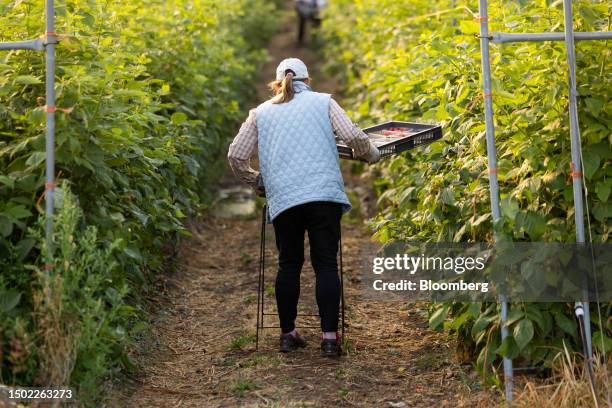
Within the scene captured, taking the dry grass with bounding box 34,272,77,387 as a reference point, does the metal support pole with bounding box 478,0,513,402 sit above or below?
above

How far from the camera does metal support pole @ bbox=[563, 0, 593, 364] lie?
4.51 meters

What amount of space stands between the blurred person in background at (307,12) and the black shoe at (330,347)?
45.1 feet

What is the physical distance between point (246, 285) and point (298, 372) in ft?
6.69

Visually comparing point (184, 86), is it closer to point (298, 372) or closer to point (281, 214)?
point (281, 214)

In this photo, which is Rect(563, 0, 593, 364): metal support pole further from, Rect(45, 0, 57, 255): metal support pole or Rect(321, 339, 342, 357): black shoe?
Rect(45, 0, 57, 255): metal support pole

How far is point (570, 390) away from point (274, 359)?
5.65 feet

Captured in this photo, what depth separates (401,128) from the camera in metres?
5.93

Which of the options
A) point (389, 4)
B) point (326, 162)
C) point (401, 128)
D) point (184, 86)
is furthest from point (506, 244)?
point (389, 4)

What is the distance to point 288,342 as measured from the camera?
214 inches

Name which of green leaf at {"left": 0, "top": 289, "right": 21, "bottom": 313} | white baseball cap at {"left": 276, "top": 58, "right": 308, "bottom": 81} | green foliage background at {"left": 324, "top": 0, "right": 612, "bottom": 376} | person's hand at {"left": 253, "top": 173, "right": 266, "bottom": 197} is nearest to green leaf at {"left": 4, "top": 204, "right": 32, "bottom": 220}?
green leaf at {"left": 0, "top": 289, "right": 21, "bottom": 313}

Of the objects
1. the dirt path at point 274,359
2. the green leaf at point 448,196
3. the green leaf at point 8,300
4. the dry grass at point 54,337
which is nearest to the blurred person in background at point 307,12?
the dirt path at point 274,359

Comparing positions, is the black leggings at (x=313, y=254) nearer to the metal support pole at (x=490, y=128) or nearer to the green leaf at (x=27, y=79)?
the metal support pole at (x=490, y=128)

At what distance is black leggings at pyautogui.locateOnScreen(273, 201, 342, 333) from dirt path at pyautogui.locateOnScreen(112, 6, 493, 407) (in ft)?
0.93

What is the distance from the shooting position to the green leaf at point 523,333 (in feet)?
14.5
